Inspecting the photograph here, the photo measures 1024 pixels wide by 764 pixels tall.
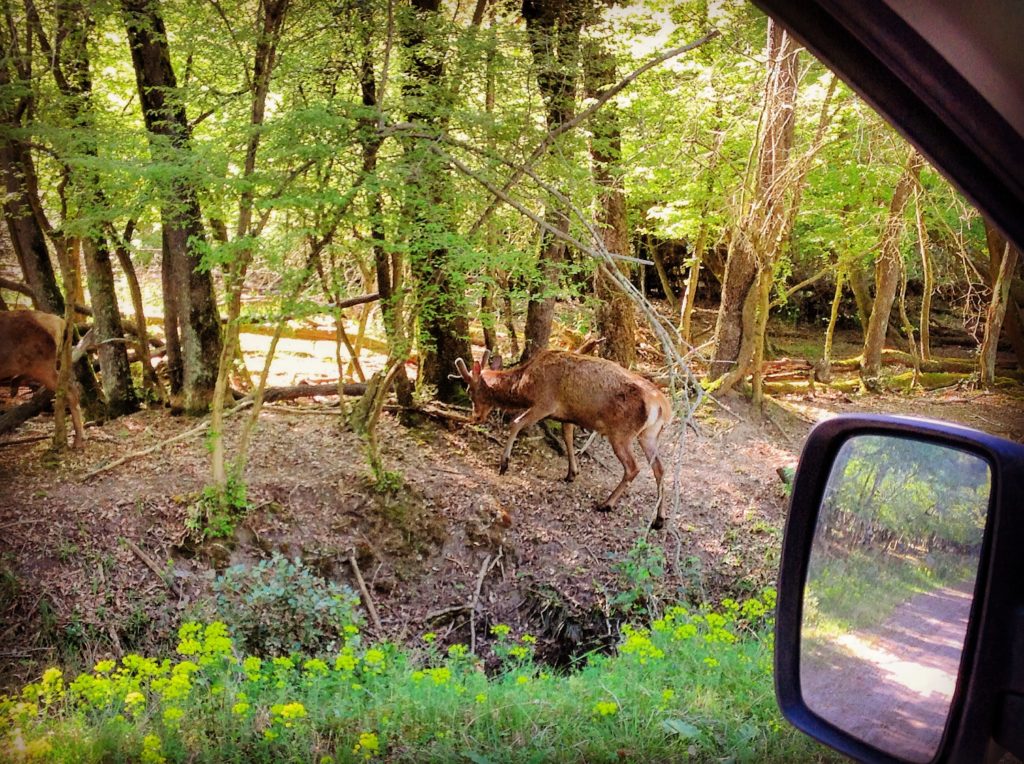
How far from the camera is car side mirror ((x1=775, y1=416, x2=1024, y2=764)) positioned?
825 mm

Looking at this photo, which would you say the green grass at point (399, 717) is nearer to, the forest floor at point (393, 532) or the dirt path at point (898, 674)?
the forest floor at point (393, 532)

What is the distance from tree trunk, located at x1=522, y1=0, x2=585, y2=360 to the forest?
0.03 metres

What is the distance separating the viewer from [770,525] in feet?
26.0

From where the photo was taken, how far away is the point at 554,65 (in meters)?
6.32

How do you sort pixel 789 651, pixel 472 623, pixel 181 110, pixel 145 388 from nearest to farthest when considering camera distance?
pixel 789 651, pixel 181 110, pixel 472 623, pixel 145 388

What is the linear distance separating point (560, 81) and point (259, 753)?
5258 millimetres

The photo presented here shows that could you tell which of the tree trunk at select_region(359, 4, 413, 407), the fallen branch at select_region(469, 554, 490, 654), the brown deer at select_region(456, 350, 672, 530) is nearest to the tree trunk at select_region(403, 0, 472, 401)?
the tree trunk at select_region(359, 4, 413, 407)

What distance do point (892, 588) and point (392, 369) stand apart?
601 centimetres

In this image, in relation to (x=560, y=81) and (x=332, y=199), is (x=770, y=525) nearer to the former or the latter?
(x=560, y=81)

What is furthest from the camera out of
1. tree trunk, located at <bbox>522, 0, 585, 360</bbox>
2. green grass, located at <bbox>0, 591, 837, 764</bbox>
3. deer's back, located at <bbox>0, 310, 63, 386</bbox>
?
tree trunk, located at <bbox>522, 0, 585, 360</bbox>

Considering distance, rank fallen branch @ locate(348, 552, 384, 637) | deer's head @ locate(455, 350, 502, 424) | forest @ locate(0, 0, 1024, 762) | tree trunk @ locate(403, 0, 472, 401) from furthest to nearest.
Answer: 1. deer's head @ locate(455, 350, 502, 424)
2. fallen branch @ locate(348, 552, 384, 637)
3. tree trunk @ locate(403, 0, 472, 401)
4. forest @ locate(0, 0, 1024, 762)

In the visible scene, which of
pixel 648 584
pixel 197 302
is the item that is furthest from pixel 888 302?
pixel 197 302

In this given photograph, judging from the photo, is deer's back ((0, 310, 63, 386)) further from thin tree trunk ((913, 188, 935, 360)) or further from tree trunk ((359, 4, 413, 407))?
thin tree trunk ((913, 188, 935, 360))

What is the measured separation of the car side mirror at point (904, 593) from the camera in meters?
0.82
